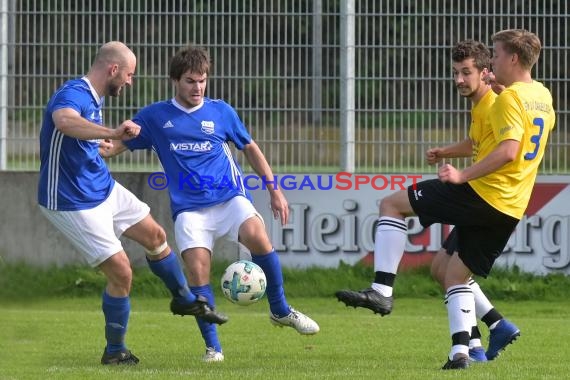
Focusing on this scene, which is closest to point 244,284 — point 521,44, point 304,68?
point 521,44

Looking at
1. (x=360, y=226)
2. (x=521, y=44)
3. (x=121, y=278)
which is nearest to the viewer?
(x=521, y=44)

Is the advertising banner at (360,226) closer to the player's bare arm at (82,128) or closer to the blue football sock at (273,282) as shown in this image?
the blue football sock at (273,282)

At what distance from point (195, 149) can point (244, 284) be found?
3.24ft

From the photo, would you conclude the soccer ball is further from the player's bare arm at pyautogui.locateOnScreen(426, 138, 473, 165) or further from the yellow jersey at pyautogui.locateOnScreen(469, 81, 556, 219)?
the yellow jersey at pyautogui.locateOnScreen(469, 81, 556, 219)

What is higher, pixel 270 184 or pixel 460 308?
pixel 270 184

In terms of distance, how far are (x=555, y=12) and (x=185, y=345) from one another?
6.28 metres

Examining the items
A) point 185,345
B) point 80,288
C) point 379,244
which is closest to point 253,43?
point 80,288

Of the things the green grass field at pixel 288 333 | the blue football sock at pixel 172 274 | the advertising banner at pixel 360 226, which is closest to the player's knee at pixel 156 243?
the blue football sock at pixel 172 274

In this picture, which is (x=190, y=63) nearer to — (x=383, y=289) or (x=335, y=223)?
(x=383, y=289)

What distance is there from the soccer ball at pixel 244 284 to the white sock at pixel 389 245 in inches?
37.3

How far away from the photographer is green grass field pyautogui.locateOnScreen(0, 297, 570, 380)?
685cm

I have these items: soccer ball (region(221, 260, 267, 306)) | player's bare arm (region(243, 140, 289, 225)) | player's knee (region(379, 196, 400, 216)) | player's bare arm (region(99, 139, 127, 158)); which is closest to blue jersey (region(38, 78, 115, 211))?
player's bare arm (region(99, 139, 127, 158))

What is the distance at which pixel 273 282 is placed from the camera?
8.12m

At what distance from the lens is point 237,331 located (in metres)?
9.99
